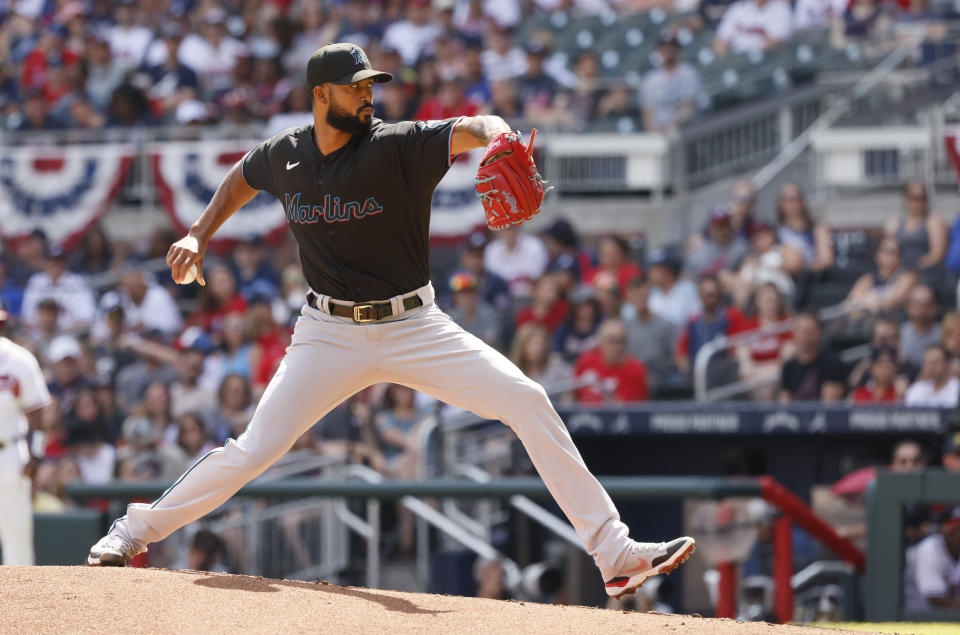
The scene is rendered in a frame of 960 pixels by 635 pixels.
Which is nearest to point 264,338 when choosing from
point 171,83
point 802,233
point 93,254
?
point 93,254

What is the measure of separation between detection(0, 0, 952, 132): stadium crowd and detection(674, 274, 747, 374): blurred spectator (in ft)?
11.8

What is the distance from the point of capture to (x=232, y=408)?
10156 mm

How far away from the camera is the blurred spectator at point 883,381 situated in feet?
29.1

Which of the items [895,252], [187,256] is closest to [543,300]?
[895,252]

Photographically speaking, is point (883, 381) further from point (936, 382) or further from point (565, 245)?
point (565, 245)

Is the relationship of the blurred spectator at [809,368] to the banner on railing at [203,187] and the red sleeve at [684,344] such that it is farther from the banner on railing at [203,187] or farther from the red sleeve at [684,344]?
the banner on railing at [203,187]

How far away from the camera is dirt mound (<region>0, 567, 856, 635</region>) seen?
420 centimetres

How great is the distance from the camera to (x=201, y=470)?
491cm

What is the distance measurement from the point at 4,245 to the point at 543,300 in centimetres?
600

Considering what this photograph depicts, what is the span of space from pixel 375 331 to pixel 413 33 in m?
10.4

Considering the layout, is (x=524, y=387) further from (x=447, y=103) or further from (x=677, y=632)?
(x=447, y=103)

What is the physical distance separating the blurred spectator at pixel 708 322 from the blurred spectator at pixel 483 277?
1461 mm

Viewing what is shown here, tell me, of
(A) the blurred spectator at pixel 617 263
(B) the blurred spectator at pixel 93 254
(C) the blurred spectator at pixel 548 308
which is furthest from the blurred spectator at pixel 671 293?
(B) the blurred spectator at pixel 93 254

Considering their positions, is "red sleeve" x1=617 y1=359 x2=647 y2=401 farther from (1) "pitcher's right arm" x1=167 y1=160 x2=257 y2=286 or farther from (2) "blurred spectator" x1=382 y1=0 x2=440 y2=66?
(2) "blurred spectator" x1=382 y1=0 x2=440 y2=66
